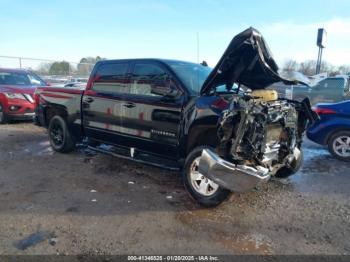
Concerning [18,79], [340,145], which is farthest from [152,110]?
[18,79]

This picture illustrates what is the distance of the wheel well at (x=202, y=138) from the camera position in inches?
176

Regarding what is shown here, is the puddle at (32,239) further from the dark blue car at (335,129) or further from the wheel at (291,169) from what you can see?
the dark blue car at (335,129)

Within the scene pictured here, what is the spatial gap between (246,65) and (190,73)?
1.05 metres

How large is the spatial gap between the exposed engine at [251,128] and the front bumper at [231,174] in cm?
20

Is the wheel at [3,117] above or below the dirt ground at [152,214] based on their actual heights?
above

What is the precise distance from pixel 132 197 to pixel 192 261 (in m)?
1.70

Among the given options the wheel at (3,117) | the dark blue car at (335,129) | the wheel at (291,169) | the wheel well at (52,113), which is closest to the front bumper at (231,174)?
Result: the wheel at (291,169)

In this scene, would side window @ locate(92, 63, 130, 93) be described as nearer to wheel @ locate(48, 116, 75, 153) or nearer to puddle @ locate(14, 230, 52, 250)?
wheel @ locate(48, 116, 75, 153)

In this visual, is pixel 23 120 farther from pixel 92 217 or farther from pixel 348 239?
pixel 348 239

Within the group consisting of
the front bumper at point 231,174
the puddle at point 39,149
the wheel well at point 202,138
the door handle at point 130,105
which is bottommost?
the puddle at point 39,149

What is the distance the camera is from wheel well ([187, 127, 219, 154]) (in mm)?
4480

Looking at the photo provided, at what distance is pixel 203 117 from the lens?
4355 mm

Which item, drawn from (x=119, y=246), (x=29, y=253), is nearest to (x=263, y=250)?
(x=119, y=246)

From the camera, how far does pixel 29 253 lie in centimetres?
316
